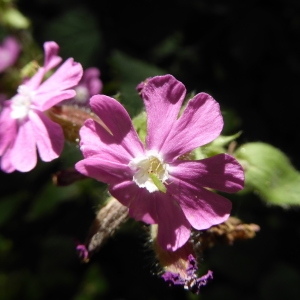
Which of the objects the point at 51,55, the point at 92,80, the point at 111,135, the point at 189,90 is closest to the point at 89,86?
the point at 92,80

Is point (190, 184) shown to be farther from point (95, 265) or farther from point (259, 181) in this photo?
point (95, 265)

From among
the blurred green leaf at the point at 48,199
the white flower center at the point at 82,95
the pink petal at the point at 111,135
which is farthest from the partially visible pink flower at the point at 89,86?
the pink petal at the point at 111,135

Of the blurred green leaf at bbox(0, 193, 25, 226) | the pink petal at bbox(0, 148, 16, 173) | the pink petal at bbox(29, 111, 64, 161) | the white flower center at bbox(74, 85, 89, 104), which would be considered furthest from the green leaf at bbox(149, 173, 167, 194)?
the blurred green leaf at bbox(0, 193, 25, 226)

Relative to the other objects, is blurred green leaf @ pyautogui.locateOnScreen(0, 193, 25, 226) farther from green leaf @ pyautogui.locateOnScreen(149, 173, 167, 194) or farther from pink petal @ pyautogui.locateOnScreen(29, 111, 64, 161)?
green leaf @ pyautogui.locateOnScreen(149, 173, 167, 194)

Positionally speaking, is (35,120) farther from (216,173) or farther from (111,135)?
(216,173)


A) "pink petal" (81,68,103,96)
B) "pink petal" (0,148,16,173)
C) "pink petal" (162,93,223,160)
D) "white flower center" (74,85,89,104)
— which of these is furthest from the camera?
"pink petal" (81,68,103,96)

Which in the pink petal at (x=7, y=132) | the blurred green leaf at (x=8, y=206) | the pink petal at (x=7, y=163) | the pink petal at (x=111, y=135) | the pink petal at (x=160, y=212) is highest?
the pink petal at (x=111, y=135)

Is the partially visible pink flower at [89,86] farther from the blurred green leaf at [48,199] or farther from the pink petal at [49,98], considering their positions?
the pink petal at [49,98]

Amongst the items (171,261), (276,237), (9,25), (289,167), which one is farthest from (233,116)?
(9,25)
